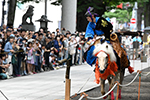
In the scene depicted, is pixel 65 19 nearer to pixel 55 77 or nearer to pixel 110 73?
pixel 55 77

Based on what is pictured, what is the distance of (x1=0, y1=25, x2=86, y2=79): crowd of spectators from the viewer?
61.8 feet

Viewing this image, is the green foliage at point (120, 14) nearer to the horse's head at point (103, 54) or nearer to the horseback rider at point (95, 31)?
the horseback rider at point (95, 31)

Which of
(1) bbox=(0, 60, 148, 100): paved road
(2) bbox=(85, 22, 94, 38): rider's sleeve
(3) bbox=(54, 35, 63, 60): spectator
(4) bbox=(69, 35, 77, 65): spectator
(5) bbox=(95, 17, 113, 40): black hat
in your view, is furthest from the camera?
(4) bbox=(69, 35, 77, 65): spectator

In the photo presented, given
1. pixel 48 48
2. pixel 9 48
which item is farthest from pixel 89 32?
pixel 48 48

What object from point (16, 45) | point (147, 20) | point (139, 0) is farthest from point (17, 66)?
point (147, 20)

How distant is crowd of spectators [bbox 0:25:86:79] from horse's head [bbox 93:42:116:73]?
663cm

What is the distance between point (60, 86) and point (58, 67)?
861 cm

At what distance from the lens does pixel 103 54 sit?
40.0ft

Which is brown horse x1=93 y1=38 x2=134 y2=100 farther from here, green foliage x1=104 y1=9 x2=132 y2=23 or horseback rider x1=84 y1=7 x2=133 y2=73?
green foliage x1=104 y1=9 x2=132 y2=23

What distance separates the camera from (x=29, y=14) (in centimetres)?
3056

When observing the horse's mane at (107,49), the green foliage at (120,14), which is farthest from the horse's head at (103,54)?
the green foliage at (120,14)

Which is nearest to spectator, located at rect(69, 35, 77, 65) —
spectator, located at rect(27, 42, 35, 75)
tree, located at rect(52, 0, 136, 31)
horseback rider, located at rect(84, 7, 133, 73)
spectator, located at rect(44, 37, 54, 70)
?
spectator, located at rect(44, 37, 54, 70)

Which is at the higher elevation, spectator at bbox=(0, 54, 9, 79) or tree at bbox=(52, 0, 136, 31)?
tree at bbox=(52, 0, 136, 31)

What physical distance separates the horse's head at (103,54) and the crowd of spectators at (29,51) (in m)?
6.63
